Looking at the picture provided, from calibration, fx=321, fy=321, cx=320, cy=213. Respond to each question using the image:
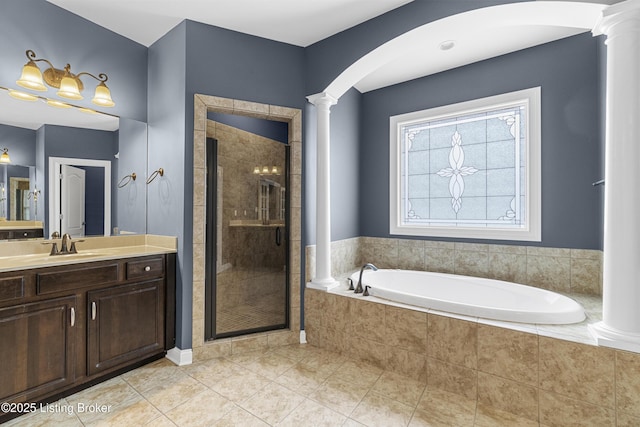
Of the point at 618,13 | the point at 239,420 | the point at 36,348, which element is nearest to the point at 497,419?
the point at 239,420

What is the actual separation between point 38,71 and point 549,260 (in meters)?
4.25

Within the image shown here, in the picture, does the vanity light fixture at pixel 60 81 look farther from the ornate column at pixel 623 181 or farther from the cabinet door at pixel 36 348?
the ornate column at pixel 623 181

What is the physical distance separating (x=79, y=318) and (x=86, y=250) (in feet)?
2.30

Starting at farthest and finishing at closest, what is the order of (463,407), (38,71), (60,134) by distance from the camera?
(60,134)
(38,71)
(463,407)

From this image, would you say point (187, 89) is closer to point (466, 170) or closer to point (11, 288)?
point (11, 288)

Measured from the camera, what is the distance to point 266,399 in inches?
81.0

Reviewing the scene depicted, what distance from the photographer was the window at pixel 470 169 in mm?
2996

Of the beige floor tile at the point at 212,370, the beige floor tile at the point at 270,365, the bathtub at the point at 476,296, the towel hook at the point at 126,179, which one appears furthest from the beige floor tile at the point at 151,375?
the bathtub at the point at 476,296

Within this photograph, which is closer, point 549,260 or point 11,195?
point 11,195

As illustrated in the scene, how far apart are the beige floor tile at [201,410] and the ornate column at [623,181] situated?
215 centimetres

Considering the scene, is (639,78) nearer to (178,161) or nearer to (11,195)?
(178,161)

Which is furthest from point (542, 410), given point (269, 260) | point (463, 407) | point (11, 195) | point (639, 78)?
point (11, 195)

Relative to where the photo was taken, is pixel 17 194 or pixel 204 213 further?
pixel 204 213

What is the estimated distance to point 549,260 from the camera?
2863mm
